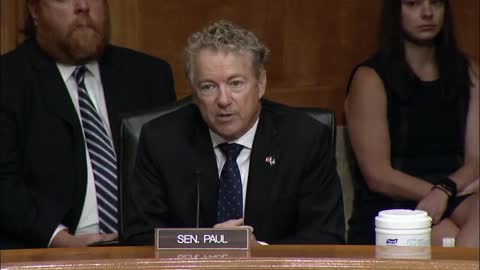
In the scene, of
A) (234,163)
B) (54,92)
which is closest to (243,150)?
(234,163)

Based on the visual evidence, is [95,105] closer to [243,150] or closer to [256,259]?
[243,150]

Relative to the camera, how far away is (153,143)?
2.64 m

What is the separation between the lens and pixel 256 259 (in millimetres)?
1826

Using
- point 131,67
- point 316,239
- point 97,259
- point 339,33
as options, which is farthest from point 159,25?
point 97,259

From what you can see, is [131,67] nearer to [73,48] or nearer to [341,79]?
[73,48]

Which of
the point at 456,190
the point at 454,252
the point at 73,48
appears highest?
the point at 73,48

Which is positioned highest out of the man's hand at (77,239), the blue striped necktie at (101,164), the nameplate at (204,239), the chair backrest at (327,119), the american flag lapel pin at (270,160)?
the chair backrest at (327,119)

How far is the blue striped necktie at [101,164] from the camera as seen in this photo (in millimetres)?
2971

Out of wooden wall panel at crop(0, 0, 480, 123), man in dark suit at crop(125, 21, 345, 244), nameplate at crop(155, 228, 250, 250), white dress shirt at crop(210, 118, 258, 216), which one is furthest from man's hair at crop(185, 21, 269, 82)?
nameplate at crop(155, 228, 250, 250)

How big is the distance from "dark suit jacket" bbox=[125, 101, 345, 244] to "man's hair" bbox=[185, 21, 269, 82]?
0.16 metres

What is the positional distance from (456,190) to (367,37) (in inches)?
19.7

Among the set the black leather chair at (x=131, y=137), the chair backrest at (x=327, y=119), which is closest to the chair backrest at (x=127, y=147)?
the black leather chair at (x=131, y=137)

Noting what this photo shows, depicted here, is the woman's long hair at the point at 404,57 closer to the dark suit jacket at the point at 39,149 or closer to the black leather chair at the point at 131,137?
the black leather chair at the point at 131,137

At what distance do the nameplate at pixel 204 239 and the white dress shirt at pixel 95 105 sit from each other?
1002 mm
